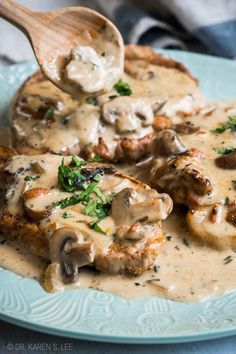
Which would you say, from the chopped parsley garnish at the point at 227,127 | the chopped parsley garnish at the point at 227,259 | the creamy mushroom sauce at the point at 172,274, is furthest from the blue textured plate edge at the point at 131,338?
the chopped parsley garnish at the point at 227,127

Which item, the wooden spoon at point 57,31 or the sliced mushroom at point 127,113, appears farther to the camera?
the sliced mushroom at point 127,113

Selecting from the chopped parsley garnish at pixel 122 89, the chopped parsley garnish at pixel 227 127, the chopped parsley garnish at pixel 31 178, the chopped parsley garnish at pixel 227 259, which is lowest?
the chopped parsley garnish at pixel 227 259

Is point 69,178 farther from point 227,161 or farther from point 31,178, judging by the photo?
point 227,161

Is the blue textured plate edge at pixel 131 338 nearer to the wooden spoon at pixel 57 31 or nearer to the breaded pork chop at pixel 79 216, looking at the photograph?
the breaded pork chop at pixel 79 216

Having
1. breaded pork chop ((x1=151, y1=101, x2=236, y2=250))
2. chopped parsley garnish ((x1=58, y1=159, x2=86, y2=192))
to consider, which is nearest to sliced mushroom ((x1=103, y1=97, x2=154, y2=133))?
breaded pork chop ((x1=151, y1=101, x2=236, y2=250))

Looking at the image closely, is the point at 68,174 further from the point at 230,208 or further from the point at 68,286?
the point at 230,208

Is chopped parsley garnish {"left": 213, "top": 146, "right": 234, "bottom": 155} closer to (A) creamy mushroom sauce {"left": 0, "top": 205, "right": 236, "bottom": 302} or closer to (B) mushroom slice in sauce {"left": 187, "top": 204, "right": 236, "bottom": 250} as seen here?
(B) mushroom slice in sauce {"left": 187, "top": 204, "right": 236, "bottom": 250}

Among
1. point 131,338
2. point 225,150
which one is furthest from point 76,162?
point 131,338
